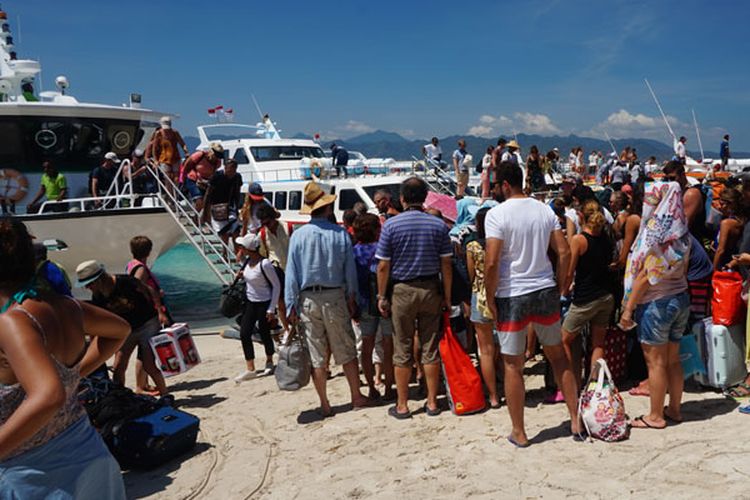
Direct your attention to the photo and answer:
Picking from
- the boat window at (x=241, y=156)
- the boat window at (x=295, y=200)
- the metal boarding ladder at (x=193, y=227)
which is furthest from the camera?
the boat window at (x=241, y=156)

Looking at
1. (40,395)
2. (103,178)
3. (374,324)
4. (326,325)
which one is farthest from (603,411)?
(103,178)

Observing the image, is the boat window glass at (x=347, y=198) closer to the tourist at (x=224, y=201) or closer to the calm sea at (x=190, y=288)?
the tourist at (x=224, y=201)

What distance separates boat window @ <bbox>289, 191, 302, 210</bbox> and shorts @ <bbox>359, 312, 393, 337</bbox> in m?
9.18

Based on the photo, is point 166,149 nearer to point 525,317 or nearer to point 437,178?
point 437,178

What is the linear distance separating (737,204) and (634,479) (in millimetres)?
2528

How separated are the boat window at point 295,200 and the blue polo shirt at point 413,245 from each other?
9774 millimetres

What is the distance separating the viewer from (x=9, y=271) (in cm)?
203

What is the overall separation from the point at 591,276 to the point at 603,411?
0.99 m

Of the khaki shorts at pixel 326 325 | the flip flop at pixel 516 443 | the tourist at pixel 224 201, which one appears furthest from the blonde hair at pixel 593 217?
the tourist at pixel 224 201

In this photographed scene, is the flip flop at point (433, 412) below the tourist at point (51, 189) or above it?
below

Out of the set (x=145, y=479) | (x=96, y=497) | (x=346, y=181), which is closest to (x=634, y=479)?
(x=96, y=497)

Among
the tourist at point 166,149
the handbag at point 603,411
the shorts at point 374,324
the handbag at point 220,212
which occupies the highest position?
the tourist at point 166,149

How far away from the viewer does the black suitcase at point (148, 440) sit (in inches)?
171

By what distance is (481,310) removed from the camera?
4.77 m
